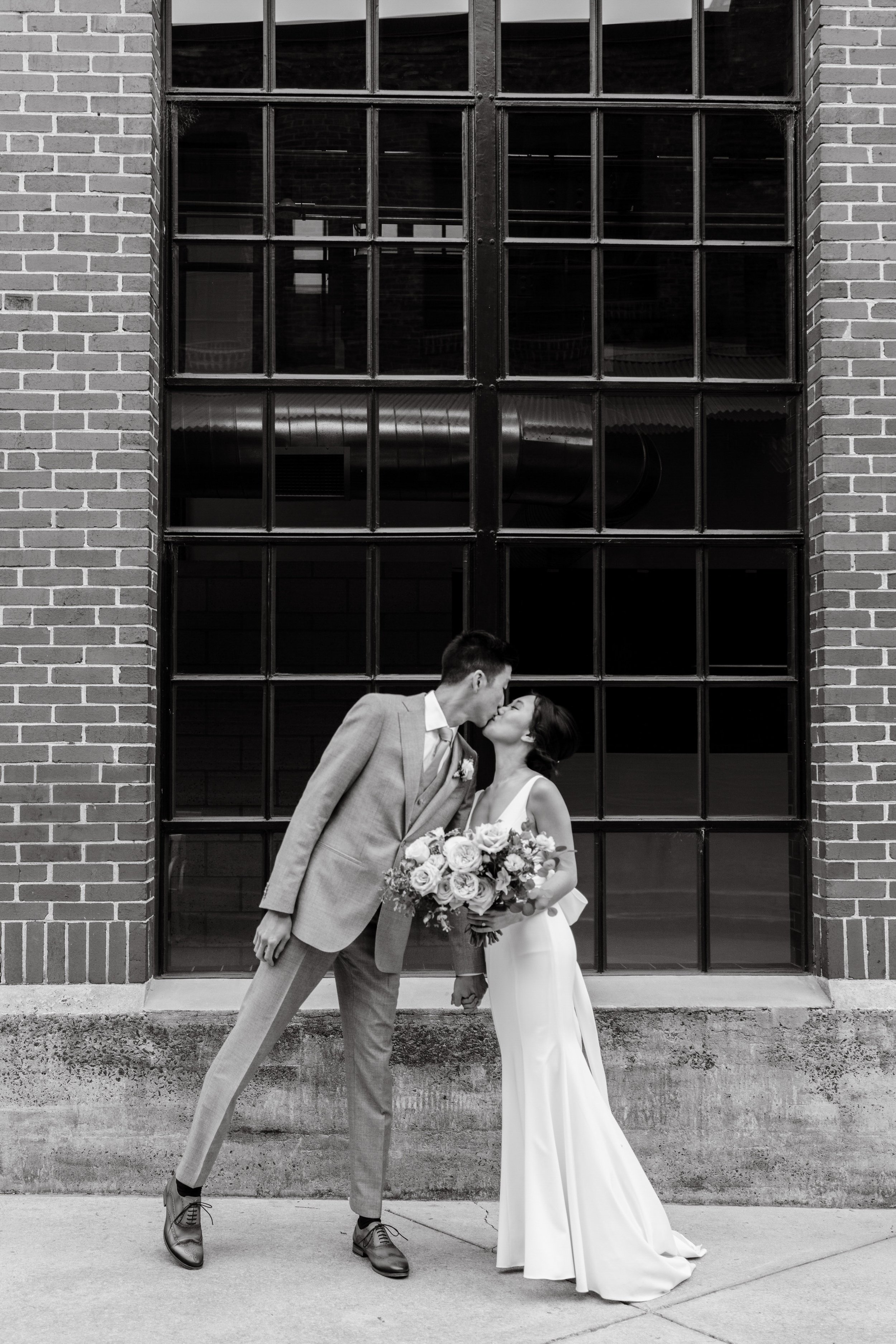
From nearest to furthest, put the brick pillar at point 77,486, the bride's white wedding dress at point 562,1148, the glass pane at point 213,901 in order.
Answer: the bride's white wedding dress at point 562,1148 → the brick pillar at point 77,486 → the glass pane at point 213,901

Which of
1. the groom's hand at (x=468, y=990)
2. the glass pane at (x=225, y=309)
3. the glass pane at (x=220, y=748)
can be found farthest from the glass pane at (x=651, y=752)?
the glass pane at (x=225, y=309)

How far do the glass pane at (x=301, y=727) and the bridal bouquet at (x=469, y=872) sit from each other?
131cm

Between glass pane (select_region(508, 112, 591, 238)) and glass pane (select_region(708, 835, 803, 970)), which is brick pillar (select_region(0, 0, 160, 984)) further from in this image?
glass pane (select_region(708, 835, 803, 970))

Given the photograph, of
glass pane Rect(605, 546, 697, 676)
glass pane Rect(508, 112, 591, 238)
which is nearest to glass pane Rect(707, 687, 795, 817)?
glass pane Rect(605, 546, 697, 676)

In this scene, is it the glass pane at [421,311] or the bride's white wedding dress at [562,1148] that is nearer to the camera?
the bride's white wedding dress at [562,1148]

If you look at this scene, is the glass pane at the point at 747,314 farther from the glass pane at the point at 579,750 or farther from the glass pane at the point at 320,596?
the glass pane at the point at 320,596

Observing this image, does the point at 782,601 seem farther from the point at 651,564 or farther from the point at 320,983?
the point at 320,983

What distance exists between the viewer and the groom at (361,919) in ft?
13.6

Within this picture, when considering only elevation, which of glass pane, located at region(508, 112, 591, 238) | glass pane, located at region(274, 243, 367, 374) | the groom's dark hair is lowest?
the groom's dark hair

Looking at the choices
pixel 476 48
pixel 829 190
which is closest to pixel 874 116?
pixel 829 190

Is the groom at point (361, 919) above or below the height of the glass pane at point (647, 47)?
below

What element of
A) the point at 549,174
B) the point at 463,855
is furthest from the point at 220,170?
the point at 463,855

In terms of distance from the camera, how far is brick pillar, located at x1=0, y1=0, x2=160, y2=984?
15.9ft

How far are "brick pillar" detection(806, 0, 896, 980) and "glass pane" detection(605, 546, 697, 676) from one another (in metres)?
0.53
